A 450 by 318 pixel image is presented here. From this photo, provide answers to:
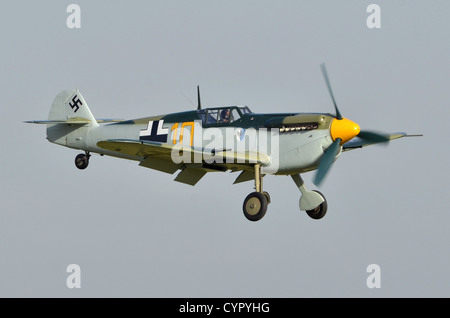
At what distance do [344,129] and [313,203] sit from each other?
2.17 m

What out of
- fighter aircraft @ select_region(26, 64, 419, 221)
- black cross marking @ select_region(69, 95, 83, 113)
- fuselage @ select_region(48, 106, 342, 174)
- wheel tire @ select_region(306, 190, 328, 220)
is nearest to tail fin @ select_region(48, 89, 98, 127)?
black cross marking @ select_region(69, 95, 83, 113)

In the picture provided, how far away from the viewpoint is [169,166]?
21141mm

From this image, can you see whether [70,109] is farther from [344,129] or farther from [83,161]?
[344,129]

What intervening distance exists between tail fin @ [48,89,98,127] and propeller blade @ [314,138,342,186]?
19.9 feet

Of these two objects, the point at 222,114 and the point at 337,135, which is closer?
the point at 337,135

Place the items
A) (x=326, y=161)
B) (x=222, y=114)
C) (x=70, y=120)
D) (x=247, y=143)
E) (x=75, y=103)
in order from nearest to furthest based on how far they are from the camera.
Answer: (x=326, y=161), (x=247, y=143), (x=222, y=114), (x=70, y=120), (x=75, y=103)

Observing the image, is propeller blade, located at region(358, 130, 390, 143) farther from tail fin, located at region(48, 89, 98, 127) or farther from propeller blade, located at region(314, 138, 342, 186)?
tail fin, located at region(48, 89, 98, 127)

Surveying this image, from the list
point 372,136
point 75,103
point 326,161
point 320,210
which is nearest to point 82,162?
point 75,103

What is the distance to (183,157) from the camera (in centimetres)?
2027

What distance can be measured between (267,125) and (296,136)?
0.65m

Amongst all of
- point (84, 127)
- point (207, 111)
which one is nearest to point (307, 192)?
point (207, 111)

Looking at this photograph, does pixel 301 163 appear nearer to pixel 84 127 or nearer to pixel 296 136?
pixel 296 136

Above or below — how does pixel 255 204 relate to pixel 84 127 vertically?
below

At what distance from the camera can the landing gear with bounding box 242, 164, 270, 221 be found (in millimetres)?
19078
